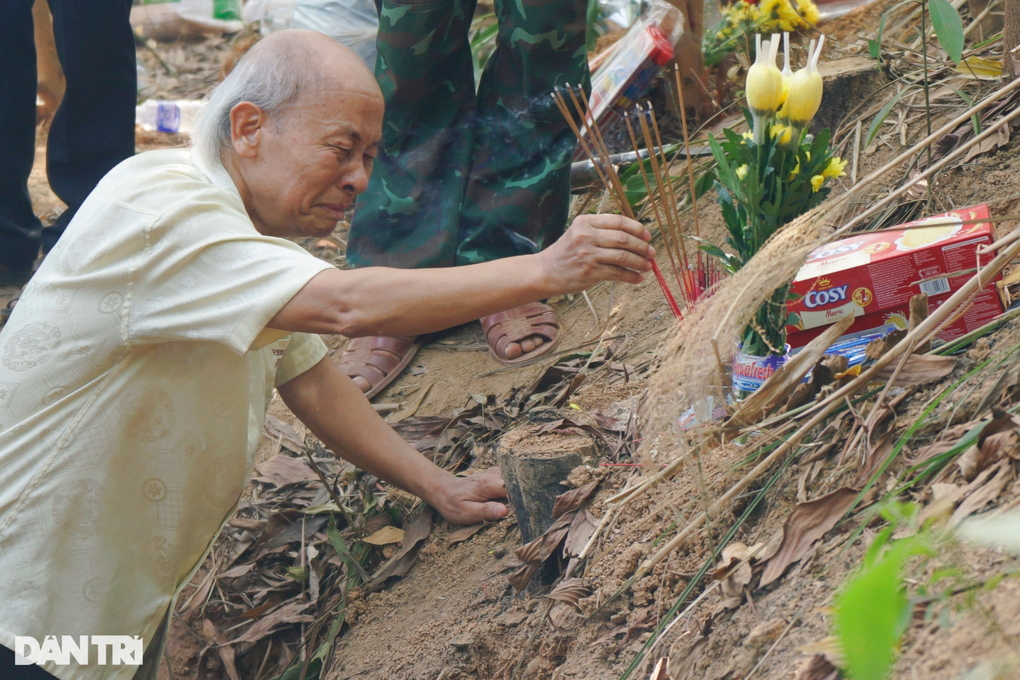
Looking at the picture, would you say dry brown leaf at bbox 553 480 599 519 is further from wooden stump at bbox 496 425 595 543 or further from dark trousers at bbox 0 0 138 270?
dark trousers at bbox 0 0 138 270

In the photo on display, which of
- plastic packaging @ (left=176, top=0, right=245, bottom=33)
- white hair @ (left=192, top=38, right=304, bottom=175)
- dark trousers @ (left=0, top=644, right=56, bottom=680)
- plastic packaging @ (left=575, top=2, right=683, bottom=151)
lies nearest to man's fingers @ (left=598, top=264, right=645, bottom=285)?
white hair @ (left=192, top=38, right=304, bottom=175)

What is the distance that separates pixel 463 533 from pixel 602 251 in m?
0.87

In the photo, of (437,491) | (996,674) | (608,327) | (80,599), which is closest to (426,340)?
(608,327)

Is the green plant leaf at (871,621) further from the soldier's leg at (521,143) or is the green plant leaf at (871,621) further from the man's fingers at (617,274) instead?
the soldier's leg at (521,143)

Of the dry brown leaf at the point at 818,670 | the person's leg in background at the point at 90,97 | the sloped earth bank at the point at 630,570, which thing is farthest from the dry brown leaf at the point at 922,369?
the person's leg in background at the point at 90,97

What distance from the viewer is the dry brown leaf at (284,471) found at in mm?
2422

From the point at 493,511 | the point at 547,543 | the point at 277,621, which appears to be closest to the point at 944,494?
the point at 547,543

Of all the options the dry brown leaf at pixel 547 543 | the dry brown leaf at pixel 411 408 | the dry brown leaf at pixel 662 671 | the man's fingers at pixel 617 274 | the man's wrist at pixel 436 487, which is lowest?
the dry brown leaf at pixel 411 408

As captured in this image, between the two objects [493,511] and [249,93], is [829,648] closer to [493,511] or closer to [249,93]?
[493,511]

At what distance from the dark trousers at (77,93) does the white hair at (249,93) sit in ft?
4.51

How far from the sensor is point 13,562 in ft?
4.53

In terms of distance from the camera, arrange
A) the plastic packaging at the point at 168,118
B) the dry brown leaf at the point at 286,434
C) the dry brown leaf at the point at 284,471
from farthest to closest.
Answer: the plastic packaging at the point at 168,118 → the dry brown leaf at the point at 286,434 → the dry brown leaf at the point at 284,471

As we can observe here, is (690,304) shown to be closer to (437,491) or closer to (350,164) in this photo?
(350,164)

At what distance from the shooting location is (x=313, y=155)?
1498mm
